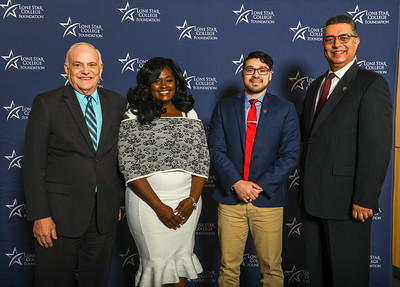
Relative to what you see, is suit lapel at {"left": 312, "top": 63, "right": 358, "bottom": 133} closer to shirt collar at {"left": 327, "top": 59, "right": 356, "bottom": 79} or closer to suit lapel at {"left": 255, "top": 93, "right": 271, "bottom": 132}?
shirt collar at {"left": 327, "top": 59, "right": 356, "bottom": 79}

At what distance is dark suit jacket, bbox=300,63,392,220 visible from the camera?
1.79 metres

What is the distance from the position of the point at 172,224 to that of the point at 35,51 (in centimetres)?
205

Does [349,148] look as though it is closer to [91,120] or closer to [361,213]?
[361,213]

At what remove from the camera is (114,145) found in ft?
6.50

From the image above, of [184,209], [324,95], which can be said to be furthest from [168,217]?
[324,95]

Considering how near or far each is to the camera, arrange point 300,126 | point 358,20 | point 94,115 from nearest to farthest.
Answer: point 94,115
point 300,126
point 358,20

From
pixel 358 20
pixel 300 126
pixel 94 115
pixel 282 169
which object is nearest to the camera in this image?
pixel 94 115

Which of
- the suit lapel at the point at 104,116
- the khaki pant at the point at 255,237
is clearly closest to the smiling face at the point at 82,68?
the suit lapel at the point at 104,116

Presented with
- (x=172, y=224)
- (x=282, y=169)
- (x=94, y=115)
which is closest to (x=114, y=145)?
(x=94, y=115)

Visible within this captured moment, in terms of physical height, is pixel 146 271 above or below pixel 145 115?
below

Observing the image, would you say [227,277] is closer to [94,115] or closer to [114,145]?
[114,145]

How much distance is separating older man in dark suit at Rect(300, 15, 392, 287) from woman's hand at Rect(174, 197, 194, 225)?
0.71 m

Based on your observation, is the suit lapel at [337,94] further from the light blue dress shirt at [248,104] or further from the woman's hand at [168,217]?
the woman's hand at [168,217]

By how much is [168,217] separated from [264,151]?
75 centimetres
